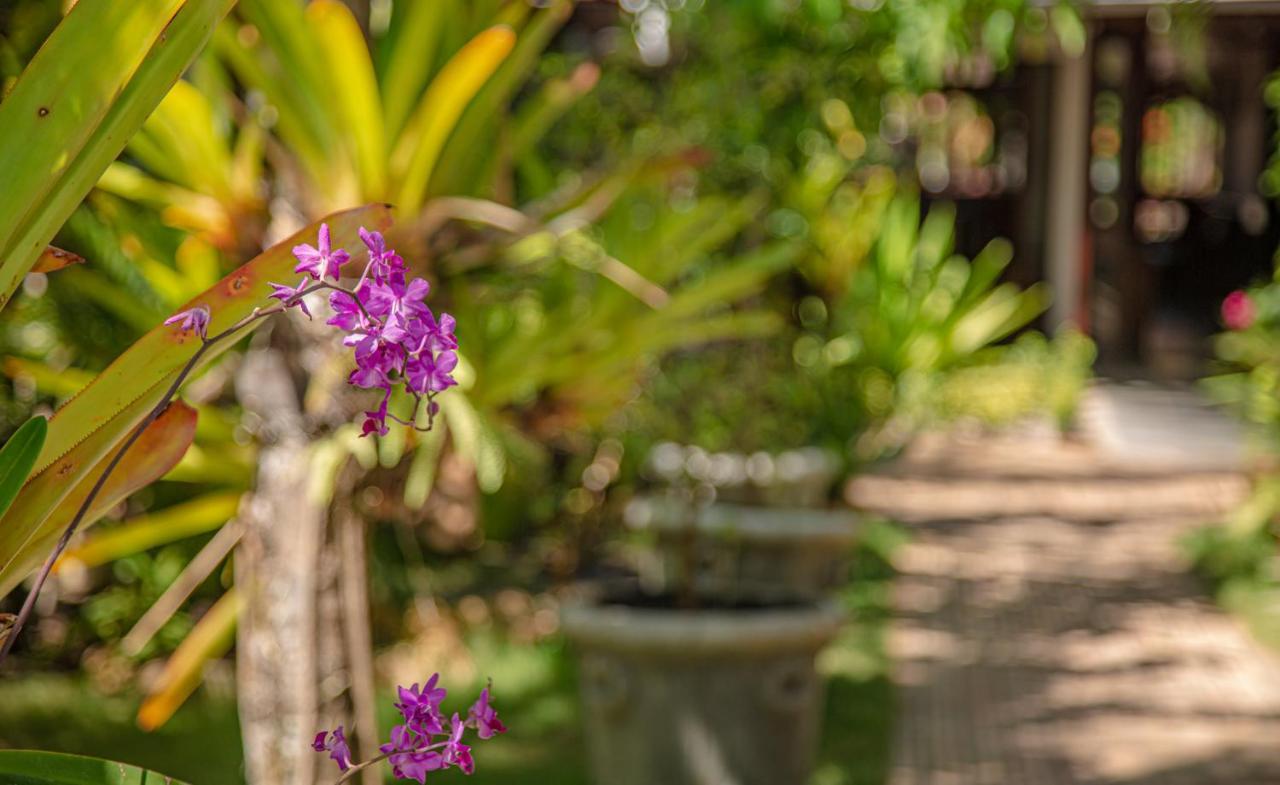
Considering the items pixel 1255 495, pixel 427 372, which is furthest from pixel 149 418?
pixel 1255 495

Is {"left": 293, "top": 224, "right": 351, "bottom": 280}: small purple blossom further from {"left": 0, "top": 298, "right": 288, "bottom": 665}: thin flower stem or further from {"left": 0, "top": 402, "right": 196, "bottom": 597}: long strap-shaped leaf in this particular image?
{"left": 0, "top": 402, "right": 196, "bottom": 597}: long strap-shaped leaf

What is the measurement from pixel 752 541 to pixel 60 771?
4.28 metres

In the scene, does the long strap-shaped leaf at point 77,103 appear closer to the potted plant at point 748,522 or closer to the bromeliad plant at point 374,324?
the bromeliad plant at point 374,324

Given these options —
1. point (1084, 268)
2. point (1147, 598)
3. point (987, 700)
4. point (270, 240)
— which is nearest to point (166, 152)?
point (270, 240)

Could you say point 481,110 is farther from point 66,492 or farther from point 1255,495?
point 1255,495

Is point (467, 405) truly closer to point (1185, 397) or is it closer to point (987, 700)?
point (987, 700)

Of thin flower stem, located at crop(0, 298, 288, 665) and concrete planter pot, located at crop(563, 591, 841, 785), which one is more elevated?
concrete planter pot, located at crop(563, 591, 841, 785)

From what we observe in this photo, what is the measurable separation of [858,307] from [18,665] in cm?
407

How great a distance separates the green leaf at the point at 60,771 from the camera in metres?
1.07

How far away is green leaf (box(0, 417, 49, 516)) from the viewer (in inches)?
40.8

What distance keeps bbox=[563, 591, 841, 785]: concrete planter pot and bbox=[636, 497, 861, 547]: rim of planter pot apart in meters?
1.04

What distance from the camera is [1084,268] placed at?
11.5 metres

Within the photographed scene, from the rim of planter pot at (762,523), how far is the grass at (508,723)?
1.36 ft

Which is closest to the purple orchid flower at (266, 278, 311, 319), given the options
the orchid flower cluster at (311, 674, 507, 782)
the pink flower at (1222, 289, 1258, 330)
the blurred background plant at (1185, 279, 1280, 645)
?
the orchid flower cluster at (311, 674, 507, 782)
